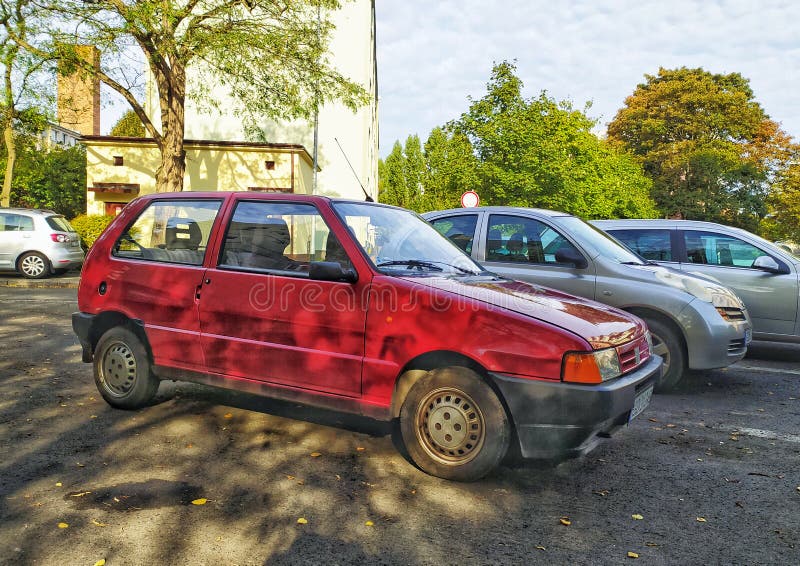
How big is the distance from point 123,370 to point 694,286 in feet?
17.7

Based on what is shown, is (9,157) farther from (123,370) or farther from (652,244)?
→ (652,244)

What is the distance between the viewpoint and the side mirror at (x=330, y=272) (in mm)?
4020

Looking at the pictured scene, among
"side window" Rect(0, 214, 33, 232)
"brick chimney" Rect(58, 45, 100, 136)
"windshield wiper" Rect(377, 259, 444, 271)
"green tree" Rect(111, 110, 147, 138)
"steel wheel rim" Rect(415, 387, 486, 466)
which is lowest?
"steel wheel rim" Rect(415, 387, 486, 466)

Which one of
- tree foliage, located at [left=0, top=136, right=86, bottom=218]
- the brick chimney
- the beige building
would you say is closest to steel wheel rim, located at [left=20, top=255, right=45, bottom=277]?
the brick chimney

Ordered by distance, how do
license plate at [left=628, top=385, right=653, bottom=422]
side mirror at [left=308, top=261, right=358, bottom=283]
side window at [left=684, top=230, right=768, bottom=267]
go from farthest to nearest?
1. side window at [left=684, top=230, right=768, bottom=267]
2. side mirror at [left=308, top=261, right=358, bottom=283]
3. license plate at [left=628, top=385, right=653, bottom=422]

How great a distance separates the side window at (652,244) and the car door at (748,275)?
0.70ft

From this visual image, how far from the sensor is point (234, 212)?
187 inches

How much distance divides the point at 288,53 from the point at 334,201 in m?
14.8

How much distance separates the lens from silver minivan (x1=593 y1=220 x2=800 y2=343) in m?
7.81

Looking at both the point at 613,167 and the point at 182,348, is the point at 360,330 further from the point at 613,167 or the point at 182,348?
the point at 613,167

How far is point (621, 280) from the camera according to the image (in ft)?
21.0

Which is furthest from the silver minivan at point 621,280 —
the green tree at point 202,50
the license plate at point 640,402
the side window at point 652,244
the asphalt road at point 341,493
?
the green tree at point 202,50

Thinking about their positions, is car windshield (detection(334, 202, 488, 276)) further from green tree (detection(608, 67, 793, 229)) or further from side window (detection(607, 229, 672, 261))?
green tree (detection(608, 67, 793, 229))

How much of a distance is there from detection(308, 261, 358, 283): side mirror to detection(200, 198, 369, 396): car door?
6 cm
